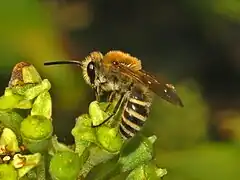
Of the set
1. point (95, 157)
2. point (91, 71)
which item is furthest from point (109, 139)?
point (91, 71)

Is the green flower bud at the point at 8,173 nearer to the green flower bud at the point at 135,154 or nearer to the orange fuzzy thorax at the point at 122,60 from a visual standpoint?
the green flower bud at the point at 135,154

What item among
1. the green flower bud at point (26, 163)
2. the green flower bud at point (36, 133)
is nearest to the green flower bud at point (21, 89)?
the green flower bud at point (36, 133)

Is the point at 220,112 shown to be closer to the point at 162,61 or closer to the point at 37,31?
the point at 162,61

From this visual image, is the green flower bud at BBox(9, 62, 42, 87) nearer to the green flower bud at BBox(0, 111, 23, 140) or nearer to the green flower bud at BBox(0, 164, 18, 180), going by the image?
the green flower bud at BBox(0, 111, 23, 140)

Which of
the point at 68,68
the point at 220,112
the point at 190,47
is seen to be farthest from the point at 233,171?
the point at 190,47

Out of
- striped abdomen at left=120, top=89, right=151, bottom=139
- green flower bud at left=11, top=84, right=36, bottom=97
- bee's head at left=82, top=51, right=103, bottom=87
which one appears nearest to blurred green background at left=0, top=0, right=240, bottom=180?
bee's head at left=82, top=51, right=103, bottom=87

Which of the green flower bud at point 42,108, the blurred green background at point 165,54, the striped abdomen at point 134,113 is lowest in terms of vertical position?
the blurred green background at point 165,54

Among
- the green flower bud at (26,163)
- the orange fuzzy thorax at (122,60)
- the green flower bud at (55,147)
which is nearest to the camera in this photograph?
the green flower bud at (26,163)
